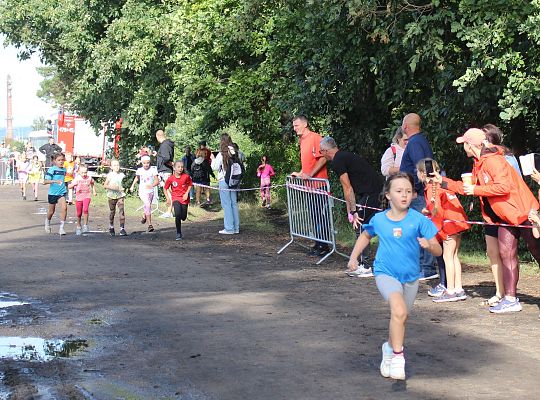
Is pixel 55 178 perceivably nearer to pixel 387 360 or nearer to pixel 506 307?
pixel 506 307

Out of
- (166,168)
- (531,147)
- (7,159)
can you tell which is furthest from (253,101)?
(7,159)

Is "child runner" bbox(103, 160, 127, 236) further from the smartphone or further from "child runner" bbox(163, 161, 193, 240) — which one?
the smartphone

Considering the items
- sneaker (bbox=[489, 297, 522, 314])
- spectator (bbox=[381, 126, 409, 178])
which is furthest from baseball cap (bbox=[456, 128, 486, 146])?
spectator (bbox=[381, 126, 409, 178])

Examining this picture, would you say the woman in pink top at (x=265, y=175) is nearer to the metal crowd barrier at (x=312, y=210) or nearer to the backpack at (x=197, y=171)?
the backpack at (x=197, y=171)

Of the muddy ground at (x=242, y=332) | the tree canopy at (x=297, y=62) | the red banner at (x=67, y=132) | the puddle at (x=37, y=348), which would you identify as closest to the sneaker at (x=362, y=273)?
the muddy ground at (x=242, y=332)

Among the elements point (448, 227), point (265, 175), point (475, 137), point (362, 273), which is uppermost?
point (475, 137)

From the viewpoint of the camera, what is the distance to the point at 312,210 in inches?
630

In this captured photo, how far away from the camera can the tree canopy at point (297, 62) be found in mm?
13414

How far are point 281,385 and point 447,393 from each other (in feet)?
3.80

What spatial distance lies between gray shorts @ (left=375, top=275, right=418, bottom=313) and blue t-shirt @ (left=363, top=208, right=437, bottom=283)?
0.13 feet

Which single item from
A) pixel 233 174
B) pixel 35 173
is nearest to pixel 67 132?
pixel 35 173

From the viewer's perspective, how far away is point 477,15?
1314cm

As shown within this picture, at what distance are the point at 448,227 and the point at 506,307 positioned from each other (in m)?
1.39

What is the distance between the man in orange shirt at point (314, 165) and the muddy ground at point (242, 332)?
0.35 meters
